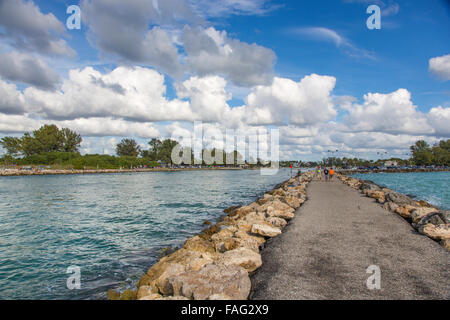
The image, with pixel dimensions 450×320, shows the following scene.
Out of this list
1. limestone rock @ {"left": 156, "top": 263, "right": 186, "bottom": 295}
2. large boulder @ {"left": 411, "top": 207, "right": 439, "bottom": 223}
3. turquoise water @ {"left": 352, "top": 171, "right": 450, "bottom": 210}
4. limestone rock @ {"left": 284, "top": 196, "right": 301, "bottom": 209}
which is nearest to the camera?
limestone rock @ {"left": 156, "top": 263, "right": 186, "bottom": 295}

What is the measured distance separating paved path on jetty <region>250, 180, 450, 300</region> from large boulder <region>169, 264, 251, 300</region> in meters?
0.31

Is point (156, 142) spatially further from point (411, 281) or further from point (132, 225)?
point (411, 281)

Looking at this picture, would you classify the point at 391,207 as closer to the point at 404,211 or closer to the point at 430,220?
the point at 404,211

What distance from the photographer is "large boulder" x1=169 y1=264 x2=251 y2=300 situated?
484 cm

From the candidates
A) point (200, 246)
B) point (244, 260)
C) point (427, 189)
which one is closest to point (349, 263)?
point (244, 260)

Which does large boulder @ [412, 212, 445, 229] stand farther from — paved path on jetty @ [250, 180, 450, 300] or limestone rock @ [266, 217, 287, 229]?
limestone rock @ [266, 217, 287, 229]

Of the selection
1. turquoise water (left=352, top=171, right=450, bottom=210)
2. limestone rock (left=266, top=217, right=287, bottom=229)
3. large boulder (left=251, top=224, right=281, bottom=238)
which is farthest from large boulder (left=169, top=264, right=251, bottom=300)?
turquoise water (left=352, top=171, right=450, bottom=210)

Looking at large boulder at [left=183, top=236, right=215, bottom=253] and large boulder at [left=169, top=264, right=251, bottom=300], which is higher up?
large boulder at [left=169, top=264, right=251, bottom=300]

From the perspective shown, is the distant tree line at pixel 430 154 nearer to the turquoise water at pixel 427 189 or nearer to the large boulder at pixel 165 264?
the turquoise water at pixel 427 189

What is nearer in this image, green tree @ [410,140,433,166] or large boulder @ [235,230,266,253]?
large boulder @ [235,230,266,253]

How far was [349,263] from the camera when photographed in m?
6.14

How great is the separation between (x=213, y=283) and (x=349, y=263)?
10.6ft

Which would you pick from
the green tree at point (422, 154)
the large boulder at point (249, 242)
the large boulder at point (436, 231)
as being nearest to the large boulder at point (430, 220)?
the large boulder at point (436, 231)
